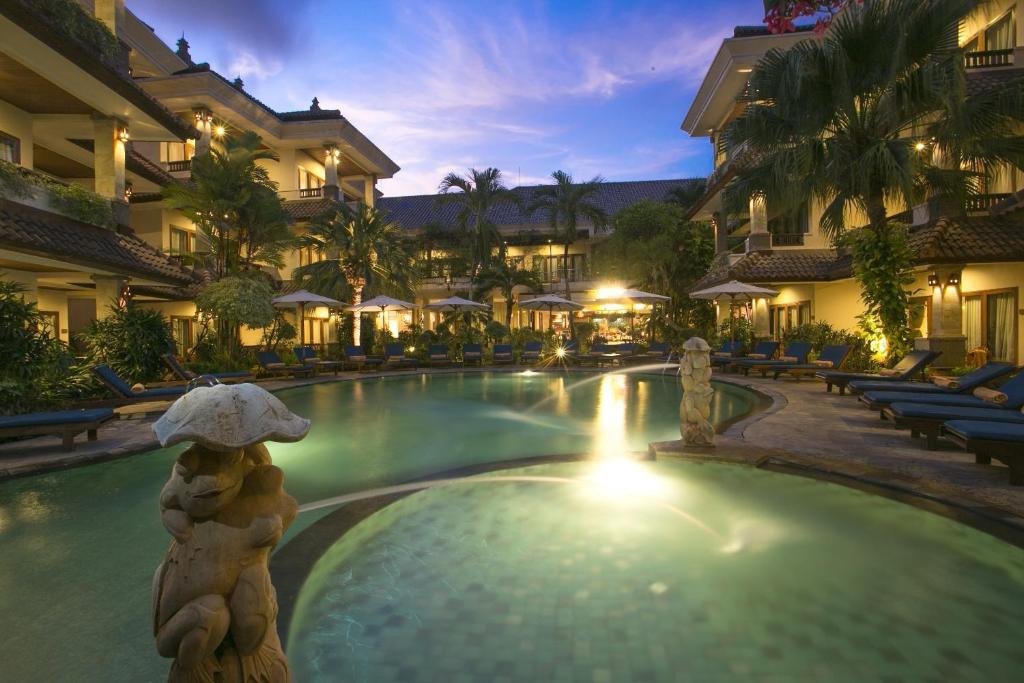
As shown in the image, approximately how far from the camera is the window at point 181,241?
21.9 m

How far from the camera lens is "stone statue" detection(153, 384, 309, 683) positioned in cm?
156

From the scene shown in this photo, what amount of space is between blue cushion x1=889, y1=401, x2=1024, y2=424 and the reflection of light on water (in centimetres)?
317

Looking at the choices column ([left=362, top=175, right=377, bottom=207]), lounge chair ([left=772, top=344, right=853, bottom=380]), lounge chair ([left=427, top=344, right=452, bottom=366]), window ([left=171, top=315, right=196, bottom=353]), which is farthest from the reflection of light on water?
column ([left=362, top=175, right=377, bottom=207])

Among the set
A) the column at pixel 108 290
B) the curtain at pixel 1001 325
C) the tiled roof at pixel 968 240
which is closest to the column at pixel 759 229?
the tiled roof at pixel 968 240

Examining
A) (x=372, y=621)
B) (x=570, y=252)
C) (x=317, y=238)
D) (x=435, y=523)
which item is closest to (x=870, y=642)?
(x=372, y=621)

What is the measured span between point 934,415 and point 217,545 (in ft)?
23.1

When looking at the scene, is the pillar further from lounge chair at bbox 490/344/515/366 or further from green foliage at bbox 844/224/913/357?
lounge chair at bbox 490/344/515/366

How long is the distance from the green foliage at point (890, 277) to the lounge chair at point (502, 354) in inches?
475

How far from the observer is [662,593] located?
349 cm

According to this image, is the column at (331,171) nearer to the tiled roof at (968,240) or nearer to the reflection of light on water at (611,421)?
the reflection of light on water at (611,421)

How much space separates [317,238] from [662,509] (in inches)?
795

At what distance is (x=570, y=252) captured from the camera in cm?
3538

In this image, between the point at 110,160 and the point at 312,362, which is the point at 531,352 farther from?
the point at 110,160

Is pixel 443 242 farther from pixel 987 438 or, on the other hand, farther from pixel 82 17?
pixel 987 438
